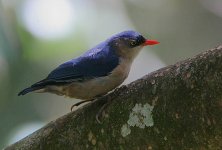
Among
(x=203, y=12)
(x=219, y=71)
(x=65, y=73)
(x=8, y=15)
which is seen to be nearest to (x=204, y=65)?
(x=219, y=71)

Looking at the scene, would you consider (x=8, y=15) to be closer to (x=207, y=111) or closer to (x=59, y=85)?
(x=59, y=85)

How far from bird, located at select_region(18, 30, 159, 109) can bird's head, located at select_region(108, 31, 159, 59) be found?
0.12 m

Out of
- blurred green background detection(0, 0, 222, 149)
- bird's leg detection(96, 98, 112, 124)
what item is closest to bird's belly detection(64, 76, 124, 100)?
blurred green background detection(0, 0, 222, 149)

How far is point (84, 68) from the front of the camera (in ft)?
11.9

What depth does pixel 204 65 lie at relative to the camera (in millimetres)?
2371

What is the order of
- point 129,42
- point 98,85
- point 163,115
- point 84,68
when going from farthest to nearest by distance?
point 129,42 < point 84,68 < point 98,85 < point 163,115

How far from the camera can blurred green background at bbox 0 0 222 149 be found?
3719 millimetres

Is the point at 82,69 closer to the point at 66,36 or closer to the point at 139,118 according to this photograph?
the point at 66,36

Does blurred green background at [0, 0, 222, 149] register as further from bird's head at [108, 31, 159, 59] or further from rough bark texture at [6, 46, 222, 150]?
rough bark texture at [6, 46, 222, 150]

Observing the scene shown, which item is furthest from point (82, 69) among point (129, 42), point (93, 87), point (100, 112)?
point (100, 112)

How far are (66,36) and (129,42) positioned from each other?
530mm

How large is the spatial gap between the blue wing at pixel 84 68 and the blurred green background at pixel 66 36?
0.20 metres

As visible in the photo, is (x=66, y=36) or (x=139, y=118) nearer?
(x=139, y=118)

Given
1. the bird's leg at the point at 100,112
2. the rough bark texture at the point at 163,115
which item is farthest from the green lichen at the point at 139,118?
the bird's leg at the point at 100,112
